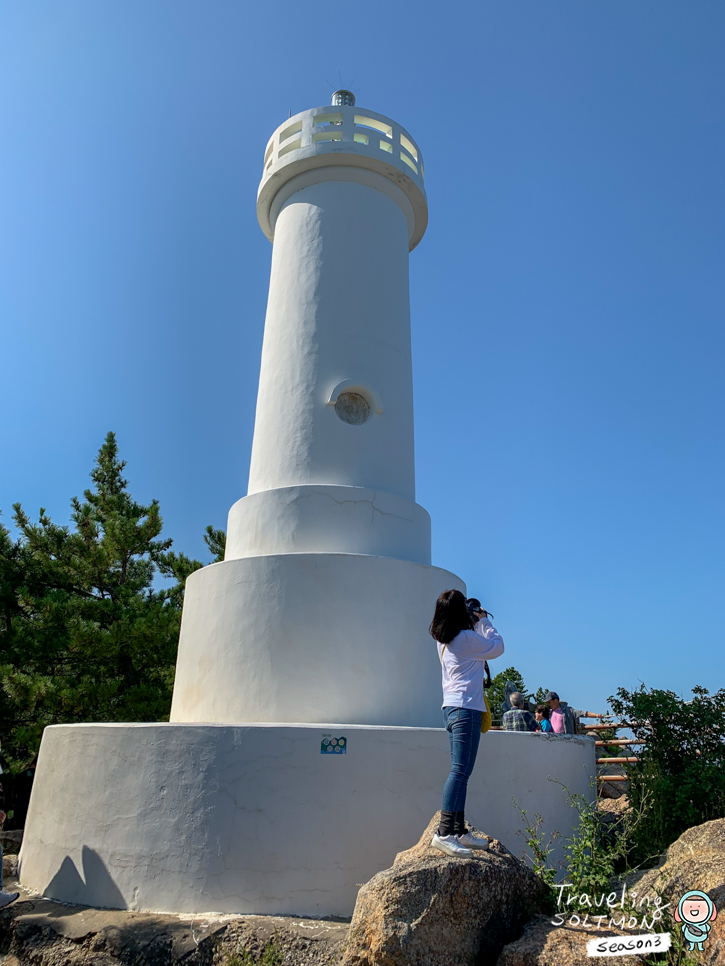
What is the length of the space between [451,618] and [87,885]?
150 inches

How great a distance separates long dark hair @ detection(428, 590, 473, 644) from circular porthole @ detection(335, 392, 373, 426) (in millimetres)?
3847

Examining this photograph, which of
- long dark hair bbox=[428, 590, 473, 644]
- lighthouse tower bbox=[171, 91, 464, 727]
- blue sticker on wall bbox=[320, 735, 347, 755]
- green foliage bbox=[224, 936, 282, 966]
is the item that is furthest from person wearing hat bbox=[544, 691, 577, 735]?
green foliage bbox=[224, 936, 282, 966]

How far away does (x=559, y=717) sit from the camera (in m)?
8.50

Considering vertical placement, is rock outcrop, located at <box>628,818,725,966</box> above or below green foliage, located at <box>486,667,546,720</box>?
below

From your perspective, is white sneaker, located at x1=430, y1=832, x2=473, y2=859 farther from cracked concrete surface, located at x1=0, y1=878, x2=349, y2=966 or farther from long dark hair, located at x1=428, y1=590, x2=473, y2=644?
long dark hair, located at x1=428, y1=590, x2=473, y2=644

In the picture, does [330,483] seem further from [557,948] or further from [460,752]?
[557,948]

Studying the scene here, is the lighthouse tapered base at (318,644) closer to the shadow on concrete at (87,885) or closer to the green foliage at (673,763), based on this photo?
the shadow on concrete at (87,885)

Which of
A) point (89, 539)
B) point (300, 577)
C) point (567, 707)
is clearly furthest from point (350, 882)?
point (89, 539)

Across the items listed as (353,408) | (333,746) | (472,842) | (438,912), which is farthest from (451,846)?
(353,408)

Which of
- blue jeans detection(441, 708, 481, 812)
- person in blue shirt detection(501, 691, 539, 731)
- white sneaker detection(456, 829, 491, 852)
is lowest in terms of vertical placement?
white sneaker detection(456, 829, 491, 852)

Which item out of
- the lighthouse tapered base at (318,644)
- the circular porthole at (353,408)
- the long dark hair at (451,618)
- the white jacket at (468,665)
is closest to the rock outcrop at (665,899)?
the white jacket at (468,665)

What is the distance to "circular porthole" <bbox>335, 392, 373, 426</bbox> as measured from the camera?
838cm

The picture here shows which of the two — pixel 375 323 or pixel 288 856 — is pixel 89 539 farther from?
pixel 288 856

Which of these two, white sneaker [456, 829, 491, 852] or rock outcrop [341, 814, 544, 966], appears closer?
rock outcrop [341, 814, 544, 966]
